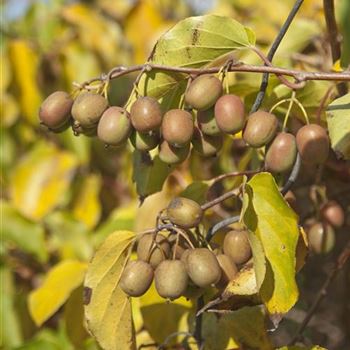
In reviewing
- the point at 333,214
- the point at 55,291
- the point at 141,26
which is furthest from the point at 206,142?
the point at 141,26

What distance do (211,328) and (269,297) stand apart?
28 cm

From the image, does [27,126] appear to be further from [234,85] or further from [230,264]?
[230,264]

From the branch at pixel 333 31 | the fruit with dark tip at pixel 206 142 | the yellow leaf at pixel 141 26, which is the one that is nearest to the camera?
the fruit with dark tip at pixel 206 142

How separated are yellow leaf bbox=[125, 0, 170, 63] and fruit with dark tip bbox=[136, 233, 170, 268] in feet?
6.05

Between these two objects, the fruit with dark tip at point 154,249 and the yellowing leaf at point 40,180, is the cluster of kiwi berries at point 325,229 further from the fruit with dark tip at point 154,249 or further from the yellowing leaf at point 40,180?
the yellowing leaf at point 40,180

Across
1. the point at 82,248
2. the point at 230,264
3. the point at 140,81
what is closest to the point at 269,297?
the point at 230,264

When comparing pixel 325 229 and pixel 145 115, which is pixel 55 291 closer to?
pixel 325 229

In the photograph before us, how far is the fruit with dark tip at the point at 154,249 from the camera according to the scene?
108cm

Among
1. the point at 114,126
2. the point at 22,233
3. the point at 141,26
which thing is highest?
the point at 114,126

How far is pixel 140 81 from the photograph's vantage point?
45.0 inches

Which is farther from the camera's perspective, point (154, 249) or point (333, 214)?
point (333, 214)

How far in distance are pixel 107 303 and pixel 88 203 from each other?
4.72ft

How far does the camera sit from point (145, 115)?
41.3 inches

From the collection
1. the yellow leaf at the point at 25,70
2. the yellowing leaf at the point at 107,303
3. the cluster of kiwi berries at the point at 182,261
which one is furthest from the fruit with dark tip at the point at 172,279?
the yellow leaf at the point at 25,70
